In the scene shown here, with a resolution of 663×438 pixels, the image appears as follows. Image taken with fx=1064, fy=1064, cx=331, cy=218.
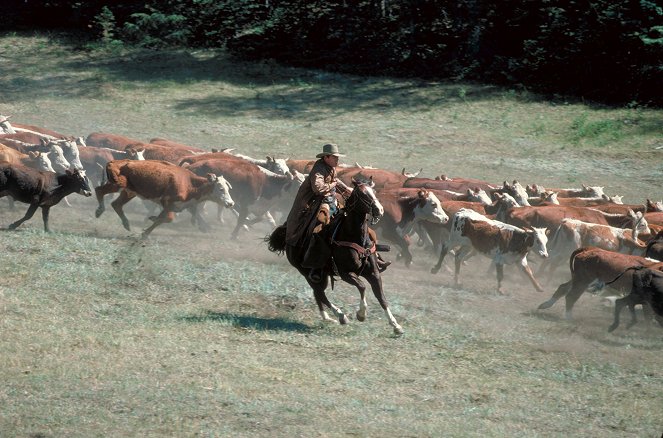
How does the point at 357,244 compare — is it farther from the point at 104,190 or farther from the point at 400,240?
the point at 104,190

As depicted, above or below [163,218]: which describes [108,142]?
below

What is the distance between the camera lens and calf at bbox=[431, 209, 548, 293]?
62.7 feet

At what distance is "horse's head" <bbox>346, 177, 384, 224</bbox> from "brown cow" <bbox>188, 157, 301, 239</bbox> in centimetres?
910

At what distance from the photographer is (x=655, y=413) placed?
39.0ft

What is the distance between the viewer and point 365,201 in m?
14.2

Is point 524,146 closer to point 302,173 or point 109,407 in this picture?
point 302,173

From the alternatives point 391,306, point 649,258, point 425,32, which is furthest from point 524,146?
point 391,306

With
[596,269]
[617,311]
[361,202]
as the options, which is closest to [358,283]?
[361,202]

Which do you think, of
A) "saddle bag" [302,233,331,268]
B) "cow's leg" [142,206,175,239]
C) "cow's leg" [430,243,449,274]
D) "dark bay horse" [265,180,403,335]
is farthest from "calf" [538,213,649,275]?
"cow's leg" [142,206,175,239]

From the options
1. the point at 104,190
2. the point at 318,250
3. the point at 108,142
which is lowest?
the point at 108,142

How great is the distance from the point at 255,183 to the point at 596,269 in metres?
8.81

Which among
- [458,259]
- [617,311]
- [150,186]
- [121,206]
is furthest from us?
[121,206]

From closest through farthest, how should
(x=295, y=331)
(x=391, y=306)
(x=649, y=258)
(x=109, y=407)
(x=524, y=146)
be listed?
(x=109, y=407), (x=295, y=331), (x=391, y=306), (x=649, y=258), (x=524, y=146)

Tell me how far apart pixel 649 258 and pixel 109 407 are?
424 inches
